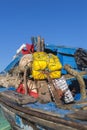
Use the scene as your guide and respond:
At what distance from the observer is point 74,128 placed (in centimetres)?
546

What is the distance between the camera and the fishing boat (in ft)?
18.7

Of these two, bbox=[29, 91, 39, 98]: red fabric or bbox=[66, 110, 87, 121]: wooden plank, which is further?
bbox=[29, 91, 39, 98]: red fabric

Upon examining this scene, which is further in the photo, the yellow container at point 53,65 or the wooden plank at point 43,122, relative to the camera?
the yellow container at point 53,65

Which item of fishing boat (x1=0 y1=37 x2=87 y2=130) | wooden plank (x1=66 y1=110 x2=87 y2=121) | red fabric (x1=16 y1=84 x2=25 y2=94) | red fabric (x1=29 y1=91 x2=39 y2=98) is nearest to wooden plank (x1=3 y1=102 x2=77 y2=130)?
fishing boat (x1=0 y1=37 x2=87 y2=130)

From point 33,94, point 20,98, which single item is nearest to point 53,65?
point 33,94

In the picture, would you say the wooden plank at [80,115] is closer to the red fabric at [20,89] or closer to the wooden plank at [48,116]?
the wooden plank at [48,116]

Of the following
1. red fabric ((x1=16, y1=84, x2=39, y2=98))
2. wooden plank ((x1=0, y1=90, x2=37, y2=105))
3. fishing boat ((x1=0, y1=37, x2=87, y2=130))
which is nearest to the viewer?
fishing boat ((x1=0, y1=37, x2=87, y2=130))

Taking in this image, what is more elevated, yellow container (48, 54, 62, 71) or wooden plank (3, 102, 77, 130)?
yellow container (48, 54, 62, 71)

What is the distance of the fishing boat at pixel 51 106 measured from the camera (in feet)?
18.7

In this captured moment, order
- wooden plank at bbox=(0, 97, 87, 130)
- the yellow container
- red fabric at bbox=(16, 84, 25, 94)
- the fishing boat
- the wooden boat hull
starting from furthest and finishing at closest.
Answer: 1. red fabric at bbox=(16, 84, 25, 94)
2. the yellow container
3. the fishing boat
4. the wooden boat hull
5. wooden plank at bbox=(0, 97, 87, 130)

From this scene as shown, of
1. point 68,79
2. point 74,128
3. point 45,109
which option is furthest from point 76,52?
point 74,128

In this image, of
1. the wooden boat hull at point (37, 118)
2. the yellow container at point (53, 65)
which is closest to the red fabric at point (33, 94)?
the wooden boat hull at point (37, 118)

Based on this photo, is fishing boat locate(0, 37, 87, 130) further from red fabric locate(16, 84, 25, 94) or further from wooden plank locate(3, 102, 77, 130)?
red fabric locate(16, 84, 25, 94)

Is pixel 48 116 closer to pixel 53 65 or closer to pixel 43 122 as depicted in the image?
pixel 43 122
